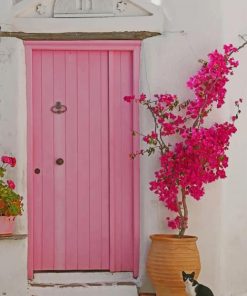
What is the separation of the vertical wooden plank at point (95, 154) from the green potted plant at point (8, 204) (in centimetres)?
77

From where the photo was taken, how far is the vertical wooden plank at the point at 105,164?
7965 mm

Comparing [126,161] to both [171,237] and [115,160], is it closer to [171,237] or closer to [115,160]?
[115,160]

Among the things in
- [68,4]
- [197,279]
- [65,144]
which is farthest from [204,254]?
[68,4]

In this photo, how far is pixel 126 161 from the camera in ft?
26.2

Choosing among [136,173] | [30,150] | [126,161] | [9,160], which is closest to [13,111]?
[30,150]

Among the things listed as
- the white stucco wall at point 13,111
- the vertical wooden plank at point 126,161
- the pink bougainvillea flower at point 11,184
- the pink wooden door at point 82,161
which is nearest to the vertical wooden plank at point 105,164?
the pink wooden door at point 82,161

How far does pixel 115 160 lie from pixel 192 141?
899 mm

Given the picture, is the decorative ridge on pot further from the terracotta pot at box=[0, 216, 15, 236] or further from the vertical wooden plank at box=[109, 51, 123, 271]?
the terracotta pot at box=[0, 216, 15, 236]

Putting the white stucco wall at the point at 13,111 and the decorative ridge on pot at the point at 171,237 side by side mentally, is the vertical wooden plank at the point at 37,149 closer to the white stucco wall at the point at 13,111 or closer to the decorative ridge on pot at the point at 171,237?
the white stucco wall at the point at 13,111

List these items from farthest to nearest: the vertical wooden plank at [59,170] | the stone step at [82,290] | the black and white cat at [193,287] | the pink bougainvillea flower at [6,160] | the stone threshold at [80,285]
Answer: the vertical wooden plank at [59,170]
the stone threshold at [80,285]
the stone step at [82,290]
the pink bougainvillea flower at [6,160]
the black and white cat at [193,287]

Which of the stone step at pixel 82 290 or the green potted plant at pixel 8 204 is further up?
the green potted plant at pixel 8 204

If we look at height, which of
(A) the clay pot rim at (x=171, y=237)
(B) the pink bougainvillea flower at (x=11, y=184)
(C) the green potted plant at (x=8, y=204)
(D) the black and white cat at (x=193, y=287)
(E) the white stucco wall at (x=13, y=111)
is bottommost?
(D) the black and white cat at (x=193, y=287)

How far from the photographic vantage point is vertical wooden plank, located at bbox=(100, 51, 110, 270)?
26.1 feet

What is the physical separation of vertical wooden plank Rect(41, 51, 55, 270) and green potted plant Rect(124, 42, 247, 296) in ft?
2.81
